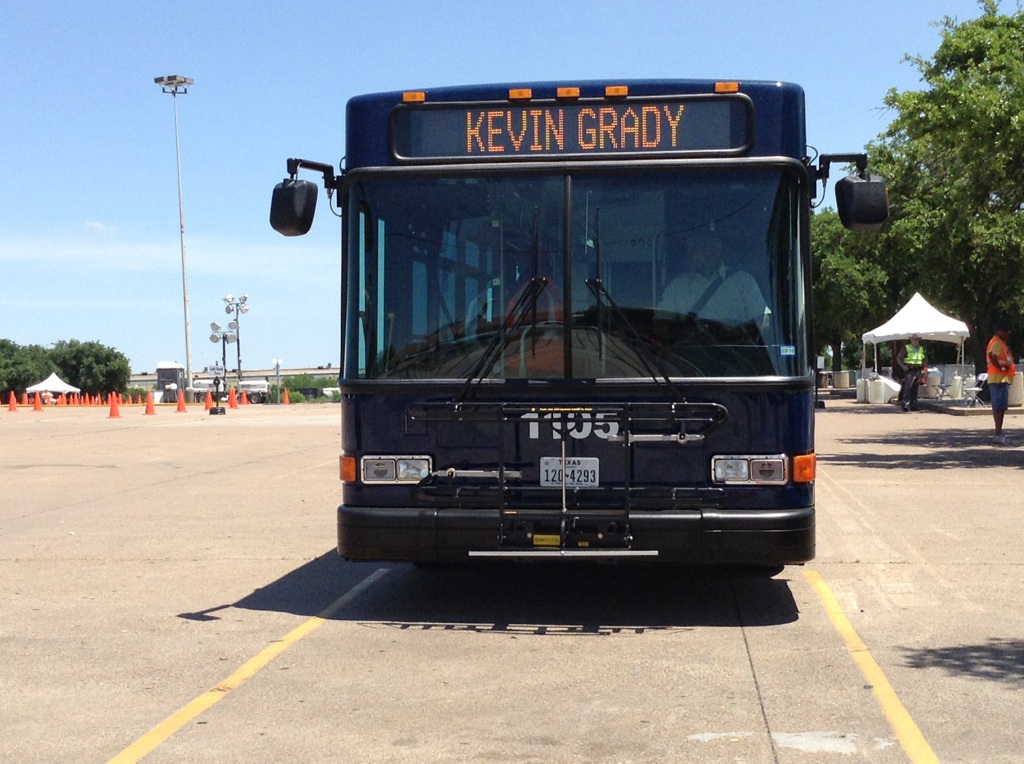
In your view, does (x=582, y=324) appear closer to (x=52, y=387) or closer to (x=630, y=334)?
(x=630, y=334)

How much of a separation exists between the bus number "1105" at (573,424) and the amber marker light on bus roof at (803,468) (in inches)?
39.3

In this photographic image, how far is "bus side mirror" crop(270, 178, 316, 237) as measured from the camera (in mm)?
7938

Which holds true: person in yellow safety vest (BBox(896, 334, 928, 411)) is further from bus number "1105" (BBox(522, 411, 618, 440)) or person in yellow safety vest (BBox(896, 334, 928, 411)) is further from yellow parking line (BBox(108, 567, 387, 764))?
bus number "1105" (BBox(522, 411, 618, 440))

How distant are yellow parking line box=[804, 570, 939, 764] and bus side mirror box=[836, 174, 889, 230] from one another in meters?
2.24

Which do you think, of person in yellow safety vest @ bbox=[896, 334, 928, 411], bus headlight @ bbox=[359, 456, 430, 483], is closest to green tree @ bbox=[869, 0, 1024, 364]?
person in yellow safety vest @ bbox=[896, 334, 928, 411]

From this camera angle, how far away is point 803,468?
297 inches

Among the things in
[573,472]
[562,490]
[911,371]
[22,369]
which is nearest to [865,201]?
[573,472]

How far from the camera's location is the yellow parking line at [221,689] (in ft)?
17.0

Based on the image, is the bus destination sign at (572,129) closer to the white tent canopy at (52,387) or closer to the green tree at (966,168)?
the green tree at (966,168)

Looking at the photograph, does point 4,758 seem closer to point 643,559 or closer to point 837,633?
point 643,559

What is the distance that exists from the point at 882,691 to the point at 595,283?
2.71 m

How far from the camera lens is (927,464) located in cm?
1834

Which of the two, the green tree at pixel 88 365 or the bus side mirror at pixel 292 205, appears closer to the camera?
the bus side mirror at pixel 292 205

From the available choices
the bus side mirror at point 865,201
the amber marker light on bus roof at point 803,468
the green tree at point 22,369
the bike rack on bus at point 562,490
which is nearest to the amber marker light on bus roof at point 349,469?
the bike rack on bus at point 562,490
